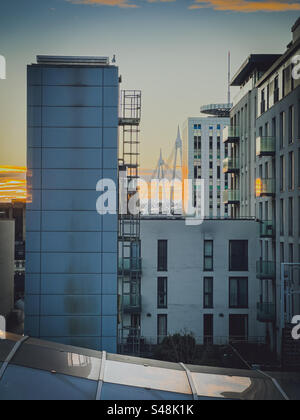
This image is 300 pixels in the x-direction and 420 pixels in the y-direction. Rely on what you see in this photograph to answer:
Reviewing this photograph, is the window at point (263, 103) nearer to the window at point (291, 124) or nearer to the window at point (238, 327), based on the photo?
the window at point (291, 124)

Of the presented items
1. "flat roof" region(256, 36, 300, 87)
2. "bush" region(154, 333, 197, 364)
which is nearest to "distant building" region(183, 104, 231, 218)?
"flat roof" region(256, 36, 300, 87)

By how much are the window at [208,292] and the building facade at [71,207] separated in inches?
349

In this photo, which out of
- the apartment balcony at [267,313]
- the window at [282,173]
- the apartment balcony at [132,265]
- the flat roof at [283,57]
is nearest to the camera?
the flat roof at [283,57]

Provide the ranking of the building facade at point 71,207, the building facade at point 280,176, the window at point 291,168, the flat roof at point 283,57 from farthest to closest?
the window at point 291,168
the building facade at point 280,176
the flat roof at point 283,57
the building facade at point 71,207

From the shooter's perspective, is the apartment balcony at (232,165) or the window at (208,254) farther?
the apartment balcony at (232,165)

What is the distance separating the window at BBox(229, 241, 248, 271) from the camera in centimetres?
2345

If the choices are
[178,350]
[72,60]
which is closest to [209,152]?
[178,350]

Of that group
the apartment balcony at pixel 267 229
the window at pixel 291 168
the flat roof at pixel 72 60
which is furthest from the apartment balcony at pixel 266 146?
the flat roof at pixel 72 60

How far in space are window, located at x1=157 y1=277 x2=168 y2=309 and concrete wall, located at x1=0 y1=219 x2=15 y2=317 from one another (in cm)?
926

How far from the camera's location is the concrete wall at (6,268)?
27672mm

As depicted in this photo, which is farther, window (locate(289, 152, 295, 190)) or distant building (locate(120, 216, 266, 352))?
distant building (locate(120, 216, 266, 352))

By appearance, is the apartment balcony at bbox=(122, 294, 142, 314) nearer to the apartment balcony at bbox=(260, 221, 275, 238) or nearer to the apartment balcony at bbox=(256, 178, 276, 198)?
the apartment balcony at bbox=(260, 221, 275, 238)
